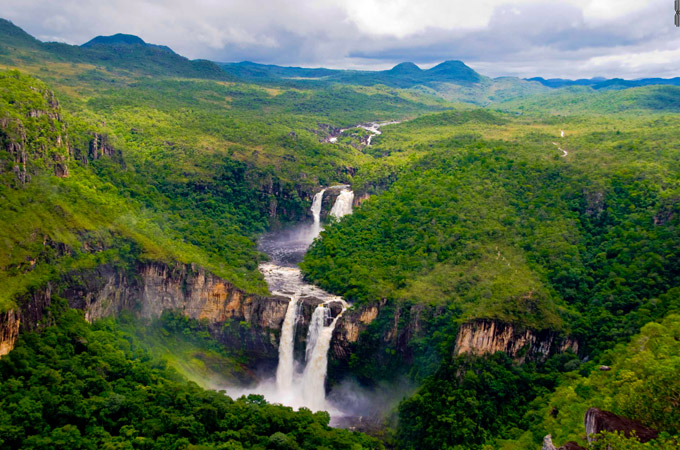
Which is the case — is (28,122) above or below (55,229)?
above

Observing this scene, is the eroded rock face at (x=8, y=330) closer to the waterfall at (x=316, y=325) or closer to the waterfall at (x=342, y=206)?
the waterfall at (x=316, y=325)

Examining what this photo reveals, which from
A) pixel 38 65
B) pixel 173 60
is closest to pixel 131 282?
pixel 38 65

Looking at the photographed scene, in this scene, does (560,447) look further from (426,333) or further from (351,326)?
(351,326)

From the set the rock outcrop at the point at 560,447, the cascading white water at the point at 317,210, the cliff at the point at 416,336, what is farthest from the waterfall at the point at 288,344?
the rock outcrop at the point at 560,447

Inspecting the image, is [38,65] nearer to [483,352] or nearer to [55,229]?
[55,229]

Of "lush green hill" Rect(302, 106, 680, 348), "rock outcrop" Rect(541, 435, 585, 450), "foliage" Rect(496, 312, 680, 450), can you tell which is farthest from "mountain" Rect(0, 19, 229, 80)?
"rock outcrop" Rect(541, 435, 585, 450)

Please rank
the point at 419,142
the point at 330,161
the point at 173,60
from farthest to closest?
1. the point at 173,60
2. the point at 419,142
3. the point at 330,161
